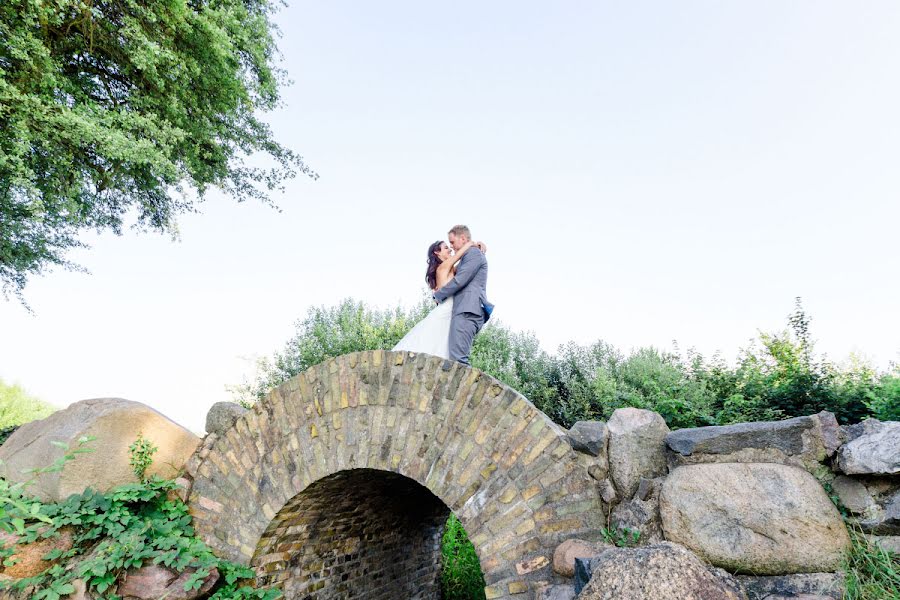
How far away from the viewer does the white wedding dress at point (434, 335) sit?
15.0 feet

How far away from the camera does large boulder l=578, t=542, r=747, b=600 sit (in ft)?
6.65

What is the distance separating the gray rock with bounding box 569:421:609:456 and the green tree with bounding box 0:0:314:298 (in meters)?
6.02

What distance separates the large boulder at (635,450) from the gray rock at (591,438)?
0.05 metres

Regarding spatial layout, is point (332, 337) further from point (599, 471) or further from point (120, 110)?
point (599, 471)

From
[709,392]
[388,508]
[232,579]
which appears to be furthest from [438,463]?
[709,392]

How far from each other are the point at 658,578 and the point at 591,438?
1.24m

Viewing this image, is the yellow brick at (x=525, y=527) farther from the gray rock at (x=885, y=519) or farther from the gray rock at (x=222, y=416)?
the gray rock at (x=222, y=416)

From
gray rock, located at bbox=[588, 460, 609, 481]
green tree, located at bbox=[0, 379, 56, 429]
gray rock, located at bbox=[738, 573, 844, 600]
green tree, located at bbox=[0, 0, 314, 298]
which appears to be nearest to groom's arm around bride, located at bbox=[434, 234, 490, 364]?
gray rock, located at bbox=[588, 460, 609, 481]

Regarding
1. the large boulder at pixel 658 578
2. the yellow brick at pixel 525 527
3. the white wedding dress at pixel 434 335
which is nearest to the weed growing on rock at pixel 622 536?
the yellow brick at pixel 525 527

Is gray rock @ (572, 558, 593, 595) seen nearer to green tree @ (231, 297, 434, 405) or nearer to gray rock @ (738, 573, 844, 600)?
gray rock @ (738, 573, 844, 600)

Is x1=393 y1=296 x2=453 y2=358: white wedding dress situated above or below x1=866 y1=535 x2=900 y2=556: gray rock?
above

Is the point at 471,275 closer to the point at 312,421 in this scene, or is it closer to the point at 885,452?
the point at 312,421

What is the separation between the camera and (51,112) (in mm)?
5914

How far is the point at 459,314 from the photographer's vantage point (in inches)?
181
